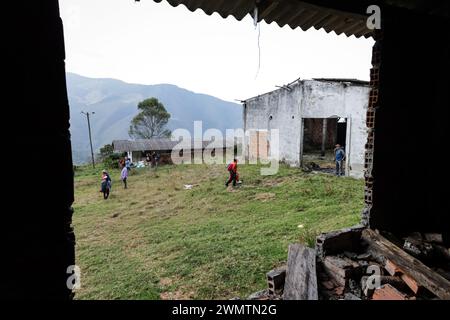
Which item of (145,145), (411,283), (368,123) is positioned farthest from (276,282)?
(145,145)

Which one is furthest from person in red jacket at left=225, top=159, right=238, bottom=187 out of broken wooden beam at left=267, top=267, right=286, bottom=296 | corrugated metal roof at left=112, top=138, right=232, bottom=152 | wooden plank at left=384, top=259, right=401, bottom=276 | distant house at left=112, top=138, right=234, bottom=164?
corrugated metal roof at left=112, top=138, right=232, bottom=152

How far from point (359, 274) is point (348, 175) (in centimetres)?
1033

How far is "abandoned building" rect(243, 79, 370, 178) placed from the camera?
12477 mm

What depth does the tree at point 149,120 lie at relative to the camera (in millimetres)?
35531

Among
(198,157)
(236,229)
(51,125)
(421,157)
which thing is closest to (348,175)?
(236,229)

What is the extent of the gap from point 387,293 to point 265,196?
7985mm

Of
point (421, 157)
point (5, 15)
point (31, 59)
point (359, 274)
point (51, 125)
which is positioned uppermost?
point (5, 15)

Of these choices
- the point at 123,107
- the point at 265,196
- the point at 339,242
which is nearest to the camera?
the point at 339,242

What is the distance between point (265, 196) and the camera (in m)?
10.9

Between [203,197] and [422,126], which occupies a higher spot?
[422,126]

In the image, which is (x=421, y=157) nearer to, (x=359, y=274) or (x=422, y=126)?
(x=422, y=126)

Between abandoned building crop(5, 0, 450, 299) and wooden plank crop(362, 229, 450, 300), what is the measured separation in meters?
0.01

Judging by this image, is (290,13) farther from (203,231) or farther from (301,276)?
(203,231)
